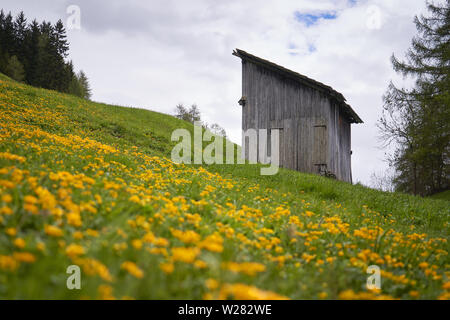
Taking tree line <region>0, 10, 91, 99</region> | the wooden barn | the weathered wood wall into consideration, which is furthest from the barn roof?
tree line <region>0, 10, 91, 99</region>

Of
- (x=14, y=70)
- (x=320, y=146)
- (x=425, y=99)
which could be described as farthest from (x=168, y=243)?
(x=14, y=70)

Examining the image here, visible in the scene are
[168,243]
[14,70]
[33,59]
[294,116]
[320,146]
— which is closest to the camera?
[168,243]

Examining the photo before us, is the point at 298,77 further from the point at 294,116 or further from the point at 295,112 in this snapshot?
the point at 294,116

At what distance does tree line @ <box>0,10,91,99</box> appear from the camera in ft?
127

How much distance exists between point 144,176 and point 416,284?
16.2 feet

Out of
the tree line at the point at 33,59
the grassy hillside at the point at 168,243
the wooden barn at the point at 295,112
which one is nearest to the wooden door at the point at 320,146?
the wooden barn at the point at 295,112

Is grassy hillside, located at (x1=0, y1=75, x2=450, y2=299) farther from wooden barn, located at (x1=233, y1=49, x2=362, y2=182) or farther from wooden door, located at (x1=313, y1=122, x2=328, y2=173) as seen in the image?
wooden barn, located at (x1=233, y1=49, x2=362, y2=182)

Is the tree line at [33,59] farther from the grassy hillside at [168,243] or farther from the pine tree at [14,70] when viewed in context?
the grassy hillside at [168,243]

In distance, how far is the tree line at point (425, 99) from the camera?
20.3m

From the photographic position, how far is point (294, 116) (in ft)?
50.4

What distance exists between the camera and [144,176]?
607 centimetres

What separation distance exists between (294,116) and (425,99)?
478 inches

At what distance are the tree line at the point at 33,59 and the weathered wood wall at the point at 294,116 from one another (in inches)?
1344
